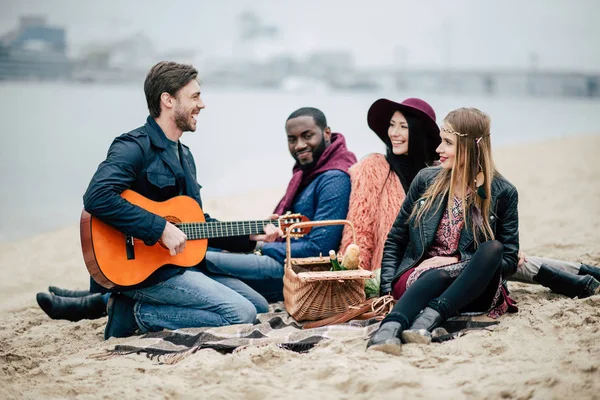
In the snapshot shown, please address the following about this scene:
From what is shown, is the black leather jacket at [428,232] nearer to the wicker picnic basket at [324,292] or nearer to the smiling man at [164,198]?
the wicker picnic basket at [324,292]

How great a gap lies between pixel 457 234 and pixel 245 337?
1300 millimetres

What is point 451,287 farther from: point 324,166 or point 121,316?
point 121,316

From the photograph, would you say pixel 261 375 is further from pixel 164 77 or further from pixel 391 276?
pixel 164 77

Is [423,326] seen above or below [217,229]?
below

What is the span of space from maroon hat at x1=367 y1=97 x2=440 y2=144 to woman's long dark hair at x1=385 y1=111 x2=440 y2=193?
0.09 feet

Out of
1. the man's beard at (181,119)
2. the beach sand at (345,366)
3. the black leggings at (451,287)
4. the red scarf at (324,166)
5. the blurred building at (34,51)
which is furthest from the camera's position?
the blurred building at (34,51)

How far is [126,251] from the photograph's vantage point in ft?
11.8

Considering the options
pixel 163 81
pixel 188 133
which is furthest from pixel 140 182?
pixel 188 133

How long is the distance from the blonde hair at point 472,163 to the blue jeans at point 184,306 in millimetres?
1256

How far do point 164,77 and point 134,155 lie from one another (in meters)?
0.53

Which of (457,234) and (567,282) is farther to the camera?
(567,282)

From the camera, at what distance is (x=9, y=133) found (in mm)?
25266

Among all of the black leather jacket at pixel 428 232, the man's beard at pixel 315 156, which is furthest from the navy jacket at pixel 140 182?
the black leather jacket at pixel 428 232

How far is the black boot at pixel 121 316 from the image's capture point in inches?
150
